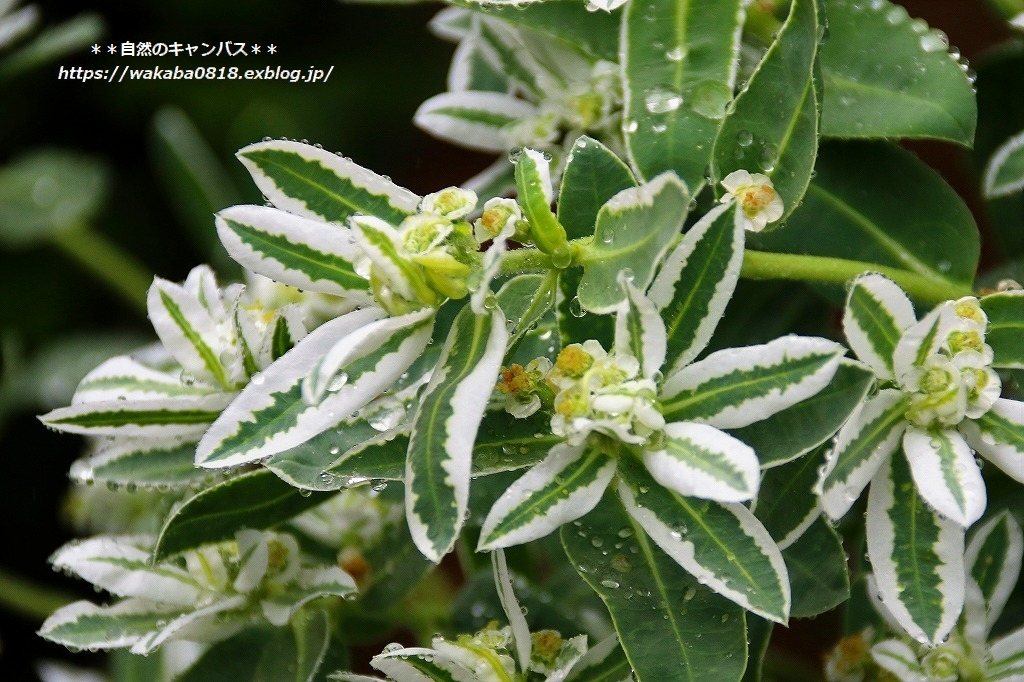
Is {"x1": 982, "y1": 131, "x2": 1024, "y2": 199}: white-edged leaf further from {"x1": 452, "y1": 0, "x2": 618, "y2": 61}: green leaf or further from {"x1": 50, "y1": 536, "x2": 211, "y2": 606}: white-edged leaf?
{"x1": 50, "y1": 536, "x2": 211, "y2": 606}: white-edged leaf

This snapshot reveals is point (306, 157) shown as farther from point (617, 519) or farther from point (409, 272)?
point (617, 519)

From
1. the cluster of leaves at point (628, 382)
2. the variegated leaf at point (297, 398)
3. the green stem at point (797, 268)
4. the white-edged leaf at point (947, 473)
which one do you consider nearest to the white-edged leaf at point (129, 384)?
the cluster of leaves at point (628, 382)

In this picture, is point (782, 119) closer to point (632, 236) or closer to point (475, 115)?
point (632, 236)

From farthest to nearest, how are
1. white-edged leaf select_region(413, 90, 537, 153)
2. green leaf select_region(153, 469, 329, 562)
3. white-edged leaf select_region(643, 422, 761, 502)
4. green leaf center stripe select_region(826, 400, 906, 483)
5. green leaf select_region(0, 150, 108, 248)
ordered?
green leaf select_region(0, 150, 108, 248)
white-edged leaf select_region(413, 90, 537, 153)
green leaf select_region(153, 469, 329, 562)
green leaf center stripe select_region(826, 400, 906, 483)
white-edged leaf select_region(643, 422, 761, 502)

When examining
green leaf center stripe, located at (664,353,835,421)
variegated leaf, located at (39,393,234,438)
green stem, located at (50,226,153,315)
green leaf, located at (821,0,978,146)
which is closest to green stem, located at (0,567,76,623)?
green stem, located at (50,226,153,315)

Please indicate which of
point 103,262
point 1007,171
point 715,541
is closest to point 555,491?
point 715,541
